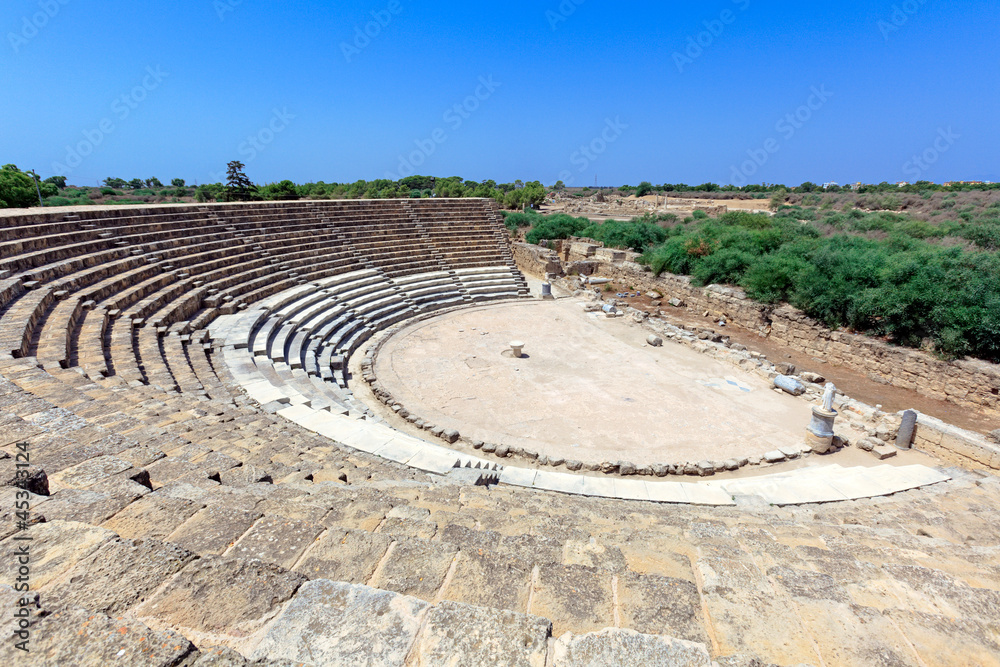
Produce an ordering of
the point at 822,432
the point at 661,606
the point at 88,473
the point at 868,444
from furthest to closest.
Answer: the point at 868,444 < the point at 822,432 < the point at 88,473 < the point at 661,606

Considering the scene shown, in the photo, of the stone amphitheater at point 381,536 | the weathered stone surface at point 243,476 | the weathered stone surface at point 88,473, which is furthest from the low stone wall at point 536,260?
the weathered stone surface at point 88,473

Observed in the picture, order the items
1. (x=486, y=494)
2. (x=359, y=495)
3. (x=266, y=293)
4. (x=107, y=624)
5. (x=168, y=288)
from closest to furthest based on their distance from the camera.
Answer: (x=107, y=624), (x=359, y=495), (x=486, y=494), (x=168, y=288), (x=266, y=293)

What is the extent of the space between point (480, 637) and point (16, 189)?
121 ft

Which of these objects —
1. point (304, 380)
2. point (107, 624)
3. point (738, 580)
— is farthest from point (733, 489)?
point (304, 380)

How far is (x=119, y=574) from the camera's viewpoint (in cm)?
207

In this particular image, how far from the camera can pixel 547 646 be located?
2010 millimetres

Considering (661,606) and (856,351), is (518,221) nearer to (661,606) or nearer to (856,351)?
(856,351)

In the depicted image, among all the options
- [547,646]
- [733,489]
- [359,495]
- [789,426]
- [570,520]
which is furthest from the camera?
[789,426]

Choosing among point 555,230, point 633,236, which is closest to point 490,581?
point 633,236

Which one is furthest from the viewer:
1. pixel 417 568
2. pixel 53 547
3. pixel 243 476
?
pixel 243 476

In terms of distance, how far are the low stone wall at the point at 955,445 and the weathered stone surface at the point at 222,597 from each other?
11.9 m

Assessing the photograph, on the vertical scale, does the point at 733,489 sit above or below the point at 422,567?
below

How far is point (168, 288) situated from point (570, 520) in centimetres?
1274

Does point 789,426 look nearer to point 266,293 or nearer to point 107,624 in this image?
point 107,624
